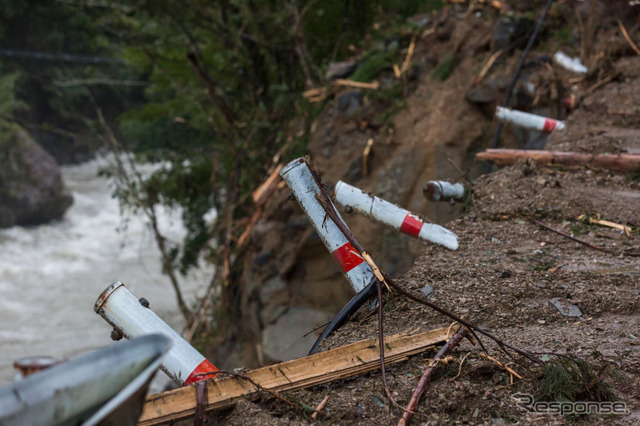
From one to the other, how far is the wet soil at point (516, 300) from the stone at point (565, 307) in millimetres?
17

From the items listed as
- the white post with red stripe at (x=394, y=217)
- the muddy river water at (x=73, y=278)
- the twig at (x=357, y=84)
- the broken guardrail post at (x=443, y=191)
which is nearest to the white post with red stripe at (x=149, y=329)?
the white post with red stripe at (x=394, y=217)

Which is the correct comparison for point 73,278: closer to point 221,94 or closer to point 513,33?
point 221,94

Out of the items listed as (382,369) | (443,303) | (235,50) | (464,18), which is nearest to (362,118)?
(464,18)

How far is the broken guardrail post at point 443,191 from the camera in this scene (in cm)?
305

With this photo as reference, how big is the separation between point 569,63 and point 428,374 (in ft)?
12.9

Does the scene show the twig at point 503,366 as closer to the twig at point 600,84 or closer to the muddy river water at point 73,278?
the twig at point 600,84

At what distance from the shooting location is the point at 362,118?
552 centimetres

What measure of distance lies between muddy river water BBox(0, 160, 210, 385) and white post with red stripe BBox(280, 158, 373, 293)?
5765 mm

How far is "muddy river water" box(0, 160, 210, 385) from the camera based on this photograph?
30.1ft

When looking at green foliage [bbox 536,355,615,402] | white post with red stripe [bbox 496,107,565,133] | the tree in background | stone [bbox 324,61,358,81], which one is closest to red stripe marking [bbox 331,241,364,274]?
green foliage [bbox 536,355,615,402]

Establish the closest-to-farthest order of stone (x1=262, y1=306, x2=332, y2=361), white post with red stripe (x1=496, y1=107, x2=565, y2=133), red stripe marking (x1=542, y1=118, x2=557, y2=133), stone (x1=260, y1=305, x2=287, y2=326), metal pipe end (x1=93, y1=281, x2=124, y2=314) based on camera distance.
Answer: metal pipe end (x1=93, y1=281, x2=124, y2=314) → white post with red stripe (x1=496, y1=107, x2=565, y2=133) → red stripe marking (x1=542, y1=118, x2=557, y2=133) → stone (x1=262, y1=306, x2=332, y2=361) → stone (x1=260, y1=305, x2=287, y2=326)

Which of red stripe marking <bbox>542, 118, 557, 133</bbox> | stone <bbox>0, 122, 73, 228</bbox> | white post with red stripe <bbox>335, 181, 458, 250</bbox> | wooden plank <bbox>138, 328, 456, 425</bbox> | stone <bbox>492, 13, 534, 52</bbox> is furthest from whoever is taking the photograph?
stone <bbox>0, 122, 73, 228</bbox>

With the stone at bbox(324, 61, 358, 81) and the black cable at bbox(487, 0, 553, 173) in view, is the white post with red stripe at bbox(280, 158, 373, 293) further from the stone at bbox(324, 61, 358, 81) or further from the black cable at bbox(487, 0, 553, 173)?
the stone at bbox(324, 61, 358, 81)

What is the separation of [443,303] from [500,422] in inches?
24.0
